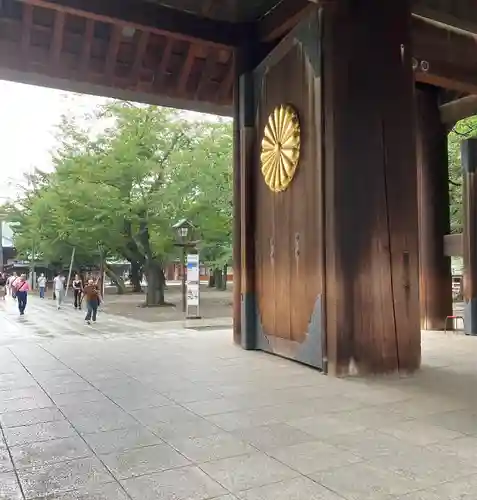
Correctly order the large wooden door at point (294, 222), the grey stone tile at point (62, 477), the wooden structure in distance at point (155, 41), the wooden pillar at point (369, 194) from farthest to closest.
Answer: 1. the wooden structure in distance at point (155, 41)
2. the large wooden door at point (294, 222)
3. the wooden pillar at point (369, 194)
4. the grey stone tile at point (62, 477)

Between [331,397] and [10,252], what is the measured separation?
50.0 metres

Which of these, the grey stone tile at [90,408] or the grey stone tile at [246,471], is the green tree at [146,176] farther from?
the grey stone tile at [246,471]

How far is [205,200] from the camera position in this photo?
19344 mm

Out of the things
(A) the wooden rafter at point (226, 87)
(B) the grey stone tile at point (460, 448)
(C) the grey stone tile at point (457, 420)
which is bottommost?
(B) the grey stone tile at point (460, 448)

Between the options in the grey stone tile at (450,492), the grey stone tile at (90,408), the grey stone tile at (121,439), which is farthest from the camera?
the grey stone tile at (90,408)

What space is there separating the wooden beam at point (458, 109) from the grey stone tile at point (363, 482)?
30.7ft

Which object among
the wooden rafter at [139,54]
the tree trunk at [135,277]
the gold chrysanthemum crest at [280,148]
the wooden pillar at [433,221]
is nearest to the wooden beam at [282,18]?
the gold chrysanthemum crest at [280,148]

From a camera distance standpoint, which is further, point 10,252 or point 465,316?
point 10,252

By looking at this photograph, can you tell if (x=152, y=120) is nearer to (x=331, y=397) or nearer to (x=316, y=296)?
(x=316, y=296)

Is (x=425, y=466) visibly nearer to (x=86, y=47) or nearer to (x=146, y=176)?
(x=86, y=47)

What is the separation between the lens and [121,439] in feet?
12.7

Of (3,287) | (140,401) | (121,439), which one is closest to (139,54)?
(140,401)

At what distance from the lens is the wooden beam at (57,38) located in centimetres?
842

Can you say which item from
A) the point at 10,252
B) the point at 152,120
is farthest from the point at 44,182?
the point at 10,252
